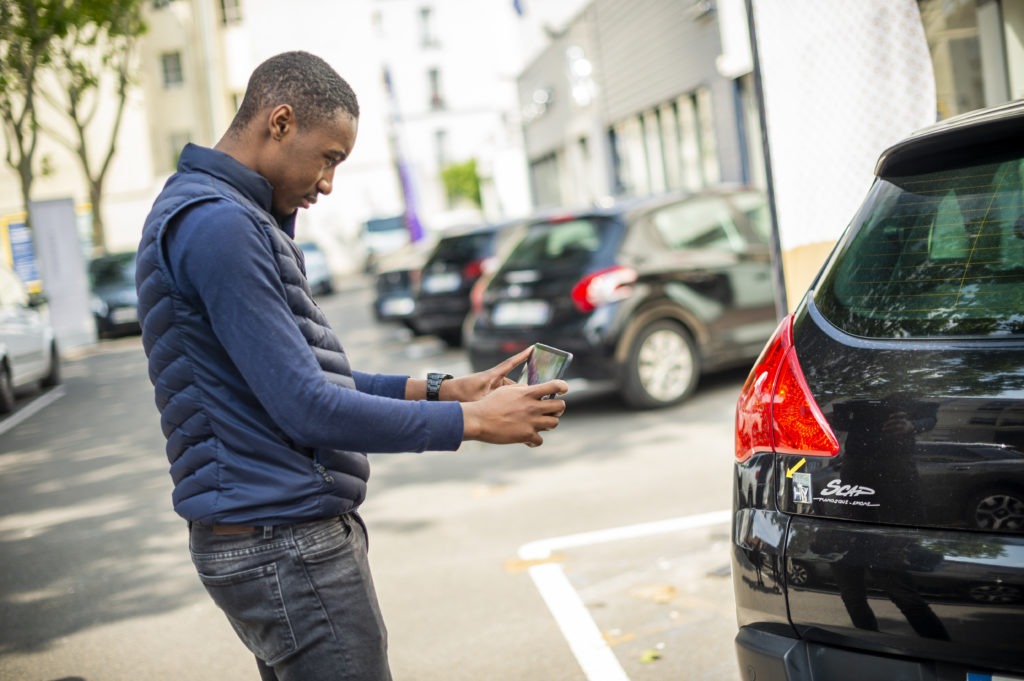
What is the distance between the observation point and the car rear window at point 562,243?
913 centimetres

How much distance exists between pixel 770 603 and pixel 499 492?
14.6 ft

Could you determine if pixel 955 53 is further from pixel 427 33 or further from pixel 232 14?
pixel 427 33

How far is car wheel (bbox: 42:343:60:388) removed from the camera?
14.9m

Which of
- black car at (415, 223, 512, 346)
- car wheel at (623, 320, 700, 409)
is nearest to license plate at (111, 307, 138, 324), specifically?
black car at (415, 223, 512, 346)

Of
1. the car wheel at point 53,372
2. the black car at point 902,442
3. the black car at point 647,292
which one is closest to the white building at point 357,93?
the car wheel at point 53,372

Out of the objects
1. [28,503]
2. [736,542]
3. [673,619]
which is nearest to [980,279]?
[736,542]

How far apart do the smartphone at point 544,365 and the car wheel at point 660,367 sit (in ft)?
20.9

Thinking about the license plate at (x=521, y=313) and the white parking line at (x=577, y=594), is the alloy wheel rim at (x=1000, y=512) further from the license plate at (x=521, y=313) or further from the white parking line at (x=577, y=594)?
the license plate at (x=521, y=313)

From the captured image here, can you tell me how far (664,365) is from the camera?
9094mm

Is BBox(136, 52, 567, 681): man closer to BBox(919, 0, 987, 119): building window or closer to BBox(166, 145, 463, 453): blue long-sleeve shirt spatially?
BBox(166, 145, 463, 453): blue long-sleeve shirt

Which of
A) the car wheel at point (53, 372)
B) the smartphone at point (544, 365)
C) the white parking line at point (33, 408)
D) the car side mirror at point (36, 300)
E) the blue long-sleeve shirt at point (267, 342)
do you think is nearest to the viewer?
the blue long-sleeve shirt at point (267, 342)

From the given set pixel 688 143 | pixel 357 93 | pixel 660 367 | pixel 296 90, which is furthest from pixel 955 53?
pixel 357 93

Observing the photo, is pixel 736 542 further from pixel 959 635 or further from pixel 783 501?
pixel 959 635

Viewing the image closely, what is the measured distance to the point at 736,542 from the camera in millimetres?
2781
